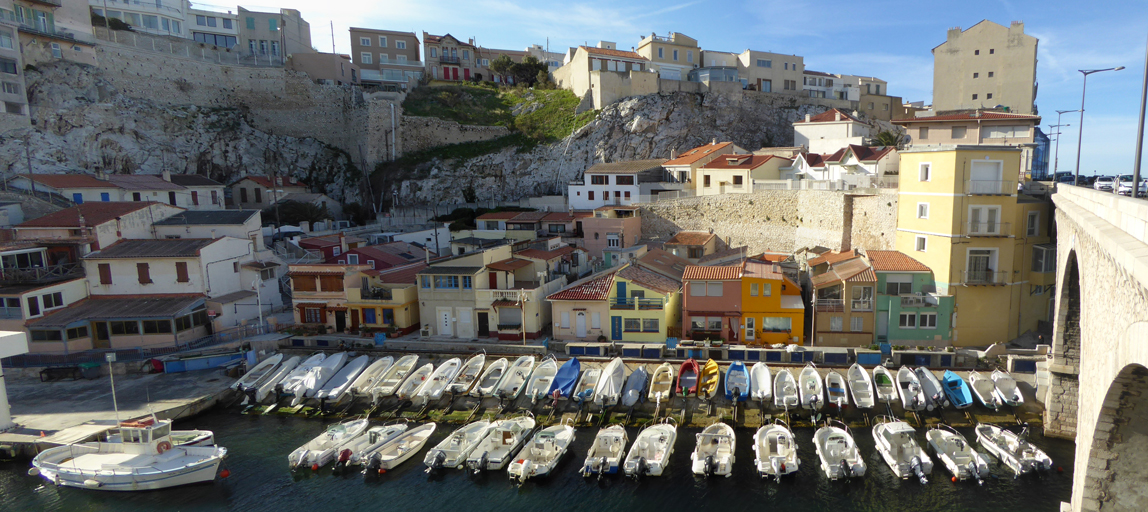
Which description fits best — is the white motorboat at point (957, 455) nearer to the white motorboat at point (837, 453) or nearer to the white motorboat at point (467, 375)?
the white motorboat at point (837, 453)

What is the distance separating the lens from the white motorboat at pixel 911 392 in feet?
69.4

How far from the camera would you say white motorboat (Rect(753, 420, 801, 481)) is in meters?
17.8

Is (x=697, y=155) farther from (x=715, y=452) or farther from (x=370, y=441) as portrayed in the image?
(x=370, y=441)

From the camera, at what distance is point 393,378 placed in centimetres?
2520

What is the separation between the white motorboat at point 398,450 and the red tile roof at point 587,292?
28.5 feet

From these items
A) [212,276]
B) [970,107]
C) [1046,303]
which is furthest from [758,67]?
[212,276]

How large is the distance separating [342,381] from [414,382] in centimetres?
332

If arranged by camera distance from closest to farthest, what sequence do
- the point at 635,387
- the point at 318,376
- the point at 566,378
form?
the point at 635,387 → the point at 566,378 → the point at 318,376

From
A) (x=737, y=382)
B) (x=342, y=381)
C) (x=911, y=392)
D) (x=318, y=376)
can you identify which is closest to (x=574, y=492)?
(x=737, y=382)

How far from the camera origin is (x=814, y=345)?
26.2 m

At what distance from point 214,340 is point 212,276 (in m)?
3.60

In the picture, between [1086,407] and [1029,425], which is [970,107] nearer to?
[1029,425]

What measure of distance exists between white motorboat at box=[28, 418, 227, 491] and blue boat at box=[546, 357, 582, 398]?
11.9 metres

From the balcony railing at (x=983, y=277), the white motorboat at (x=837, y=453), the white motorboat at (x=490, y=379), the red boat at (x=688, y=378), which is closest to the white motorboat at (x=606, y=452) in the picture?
the red boat at (x=688, y=378)
